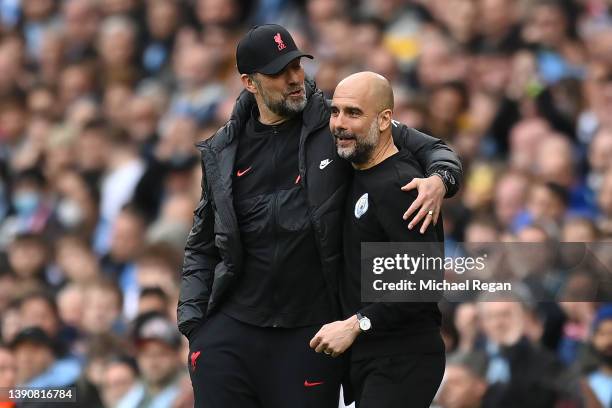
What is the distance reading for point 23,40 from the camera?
16.0 metres

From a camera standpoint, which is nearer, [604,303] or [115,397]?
[604,303]

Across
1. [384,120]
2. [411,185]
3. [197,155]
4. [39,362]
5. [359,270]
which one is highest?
[384,120]

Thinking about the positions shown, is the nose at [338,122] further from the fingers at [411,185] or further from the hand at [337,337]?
the hand at [337,337]

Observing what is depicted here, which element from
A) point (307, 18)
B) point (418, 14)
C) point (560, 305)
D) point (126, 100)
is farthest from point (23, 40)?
point (560, 305)

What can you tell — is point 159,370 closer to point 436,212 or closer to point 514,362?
point 514,362

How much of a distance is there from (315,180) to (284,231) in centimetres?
25

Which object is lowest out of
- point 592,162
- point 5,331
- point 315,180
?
point 5,331

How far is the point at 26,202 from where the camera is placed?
13.5 meters

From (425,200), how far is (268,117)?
920mm

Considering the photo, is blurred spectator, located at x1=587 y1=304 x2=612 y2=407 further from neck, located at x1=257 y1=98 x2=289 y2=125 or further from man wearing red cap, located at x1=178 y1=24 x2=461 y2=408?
neck, located at x1=257 y1=98 x2=289 y2=125

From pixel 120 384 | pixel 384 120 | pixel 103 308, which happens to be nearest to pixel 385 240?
pixel 384 120

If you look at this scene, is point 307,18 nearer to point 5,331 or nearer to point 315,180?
point 5,331

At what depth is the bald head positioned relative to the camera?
20.5ft

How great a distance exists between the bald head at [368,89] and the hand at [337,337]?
872 mm
